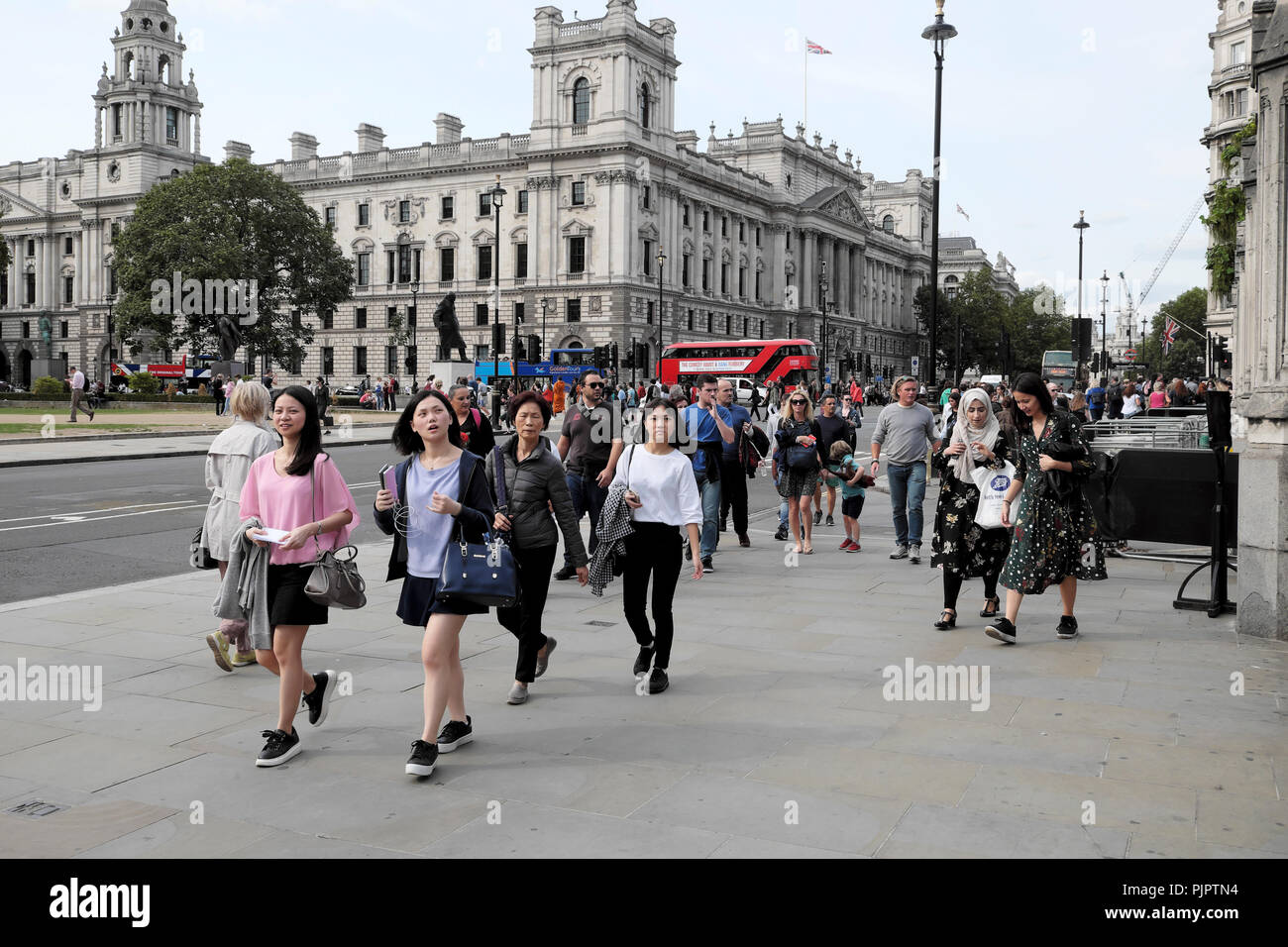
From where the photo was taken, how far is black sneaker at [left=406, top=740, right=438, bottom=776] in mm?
5066

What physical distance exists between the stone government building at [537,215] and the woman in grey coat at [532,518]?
61.0 m

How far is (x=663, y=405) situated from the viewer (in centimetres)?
708

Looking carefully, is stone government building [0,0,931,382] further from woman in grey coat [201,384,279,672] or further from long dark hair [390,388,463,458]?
long dark hair [390,388,463,458]

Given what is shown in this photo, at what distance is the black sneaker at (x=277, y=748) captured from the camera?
5.27 metres

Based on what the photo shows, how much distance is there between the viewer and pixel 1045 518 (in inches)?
319


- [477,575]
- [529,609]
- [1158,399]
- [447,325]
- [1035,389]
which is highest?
[447,325]

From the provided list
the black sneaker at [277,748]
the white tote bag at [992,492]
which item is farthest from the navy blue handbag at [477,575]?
the white tote bag at [992,492]

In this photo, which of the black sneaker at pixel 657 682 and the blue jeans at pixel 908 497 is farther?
the blue jeans at pixel 908 497

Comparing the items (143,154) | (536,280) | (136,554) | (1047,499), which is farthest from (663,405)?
(143,154)

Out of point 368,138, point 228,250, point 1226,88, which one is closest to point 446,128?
point 368,138

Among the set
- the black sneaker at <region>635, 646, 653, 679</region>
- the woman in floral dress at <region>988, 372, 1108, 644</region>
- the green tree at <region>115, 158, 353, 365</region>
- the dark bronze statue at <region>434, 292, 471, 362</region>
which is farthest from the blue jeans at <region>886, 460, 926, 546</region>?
the green tree at <region>115, 158, 353, 365</region>

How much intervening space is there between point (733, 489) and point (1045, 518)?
5.29m

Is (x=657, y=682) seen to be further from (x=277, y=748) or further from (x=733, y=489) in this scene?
(x=733, y=489)

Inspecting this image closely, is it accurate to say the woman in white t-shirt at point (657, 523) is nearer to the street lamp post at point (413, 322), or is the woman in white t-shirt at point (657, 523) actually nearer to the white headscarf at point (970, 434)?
the white headscarf at point (970, 434)
